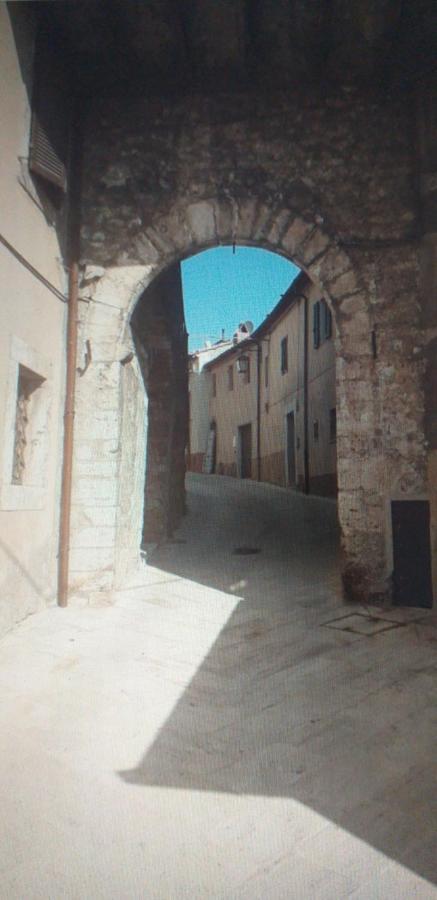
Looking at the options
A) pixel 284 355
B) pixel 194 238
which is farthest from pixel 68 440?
pixel 284 355

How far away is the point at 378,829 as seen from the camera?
199cm

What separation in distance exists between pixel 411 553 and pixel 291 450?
39.4ft

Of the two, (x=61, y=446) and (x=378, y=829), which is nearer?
(x=378, y=829)

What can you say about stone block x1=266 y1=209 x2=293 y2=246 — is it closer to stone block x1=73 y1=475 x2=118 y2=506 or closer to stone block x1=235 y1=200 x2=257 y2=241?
stone block x1=235 y1=200 x2=257 y2=241

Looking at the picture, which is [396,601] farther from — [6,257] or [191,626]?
[6,257]

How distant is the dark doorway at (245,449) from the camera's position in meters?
22.0

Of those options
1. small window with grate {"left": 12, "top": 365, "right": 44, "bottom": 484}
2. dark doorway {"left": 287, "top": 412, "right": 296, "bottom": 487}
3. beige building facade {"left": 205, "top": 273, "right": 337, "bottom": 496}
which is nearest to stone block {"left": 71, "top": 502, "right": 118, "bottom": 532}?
small window with grate {"left": 12, "top": 365, "right": 44, "bottom": 484}

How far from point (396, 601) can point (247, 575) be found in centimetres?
172

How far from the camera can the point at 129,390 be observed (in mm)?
6047

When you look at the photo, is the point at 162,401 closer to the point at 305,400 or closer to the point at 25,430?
the point at 25,430

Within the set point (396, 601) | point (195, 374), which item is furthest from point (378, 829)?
point (195, 374)

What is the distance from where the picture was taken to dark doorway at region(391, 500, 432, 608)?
505cm

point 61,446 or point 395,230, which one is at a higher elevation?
point 395,230

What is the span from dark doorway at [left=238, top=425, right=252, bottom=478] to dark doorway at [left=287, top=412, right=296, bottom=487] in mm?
4684
